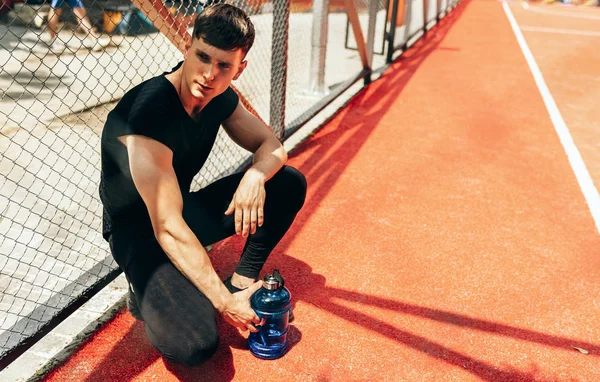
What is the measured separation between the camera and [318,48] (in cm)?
668

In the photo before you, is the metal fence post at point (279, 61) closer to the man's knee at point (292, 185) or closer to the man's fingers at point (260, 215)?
the man's knee at point (292, 185)

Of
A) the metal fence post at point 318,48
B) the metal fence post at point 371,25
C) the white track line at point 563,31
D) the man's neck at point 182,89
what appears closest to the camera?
the man's neck at point 182,89

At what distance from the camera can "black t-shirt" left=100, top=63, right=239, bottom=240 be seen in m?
2.33

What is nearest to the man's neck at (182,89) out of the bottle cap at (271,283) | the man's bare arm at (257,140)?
the man's bare arm at (257,140)

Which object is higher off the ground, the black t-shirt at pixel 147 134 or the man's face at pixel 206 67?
the man's face at pixel 206 67

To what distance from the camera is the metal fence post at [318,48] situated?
6.33 meters

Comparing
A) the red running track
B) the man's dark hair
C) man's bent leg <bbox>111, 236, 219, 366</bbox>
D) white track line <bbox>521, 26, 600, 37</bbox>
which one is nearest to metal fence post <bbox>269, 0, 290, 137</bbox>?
the red running track

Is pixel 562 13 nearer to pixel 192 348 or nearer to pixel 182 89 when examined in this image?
pixel 182 89

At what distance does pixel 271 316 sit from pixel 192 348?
0.46 metres

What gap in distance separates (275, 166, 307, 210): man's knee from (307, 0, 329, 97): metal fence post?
3.91 meters

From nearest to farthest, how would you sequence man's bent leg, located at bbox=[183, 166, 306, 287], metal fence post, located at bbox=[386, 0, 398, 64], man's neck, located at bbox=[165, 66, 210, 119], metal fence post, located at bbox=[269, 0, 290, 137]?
man's neck, located at bbox=[165, 66, 210, 119], man's bent leg, located at bbox=[183, 166, 306, 287], metal fence post, located at bbox=[269, 0, 290, 137], metal fence post, located at bbox=[386, 0, 398, 64]

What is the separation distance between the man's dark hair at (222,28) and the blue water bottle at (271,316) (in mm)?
1122

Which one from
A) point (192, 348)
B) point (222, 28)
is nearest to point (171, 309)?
point (192, 348)

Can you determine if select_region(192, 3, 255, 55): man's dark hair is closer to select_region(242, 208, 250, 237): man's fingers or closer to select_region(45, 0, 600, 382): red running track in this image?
select_region(242, 208, 250, 237): man's fingers
